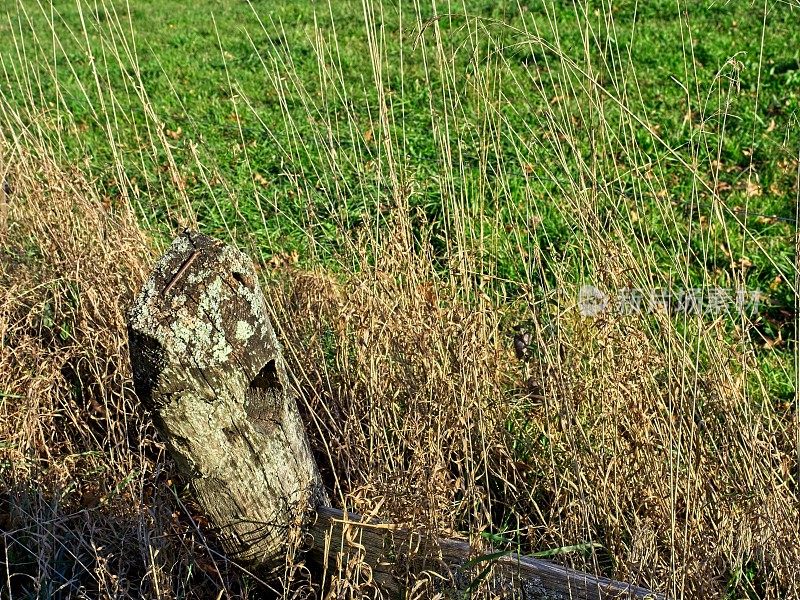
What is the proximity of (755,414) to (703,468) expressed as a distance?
0.21 metres

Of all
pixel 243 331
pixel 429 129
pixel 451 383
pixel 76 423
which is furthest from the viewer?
pixel 429 129

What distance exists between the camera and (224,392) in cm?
201

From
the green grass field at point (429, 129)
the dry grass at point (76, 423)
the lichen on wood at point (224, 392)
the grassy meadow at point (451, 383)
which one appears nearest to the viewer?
the lichen on wood at point (224, 392)

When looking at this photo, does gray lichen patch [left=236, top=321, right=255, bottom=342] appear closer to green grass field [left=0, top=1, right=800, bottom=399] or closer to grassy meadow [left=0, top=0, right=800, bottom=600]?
grassy meadow [left=0, top=0, right=800, bottom=600]

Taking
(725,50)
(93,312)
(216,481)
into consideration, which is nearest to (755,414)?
(216,481)

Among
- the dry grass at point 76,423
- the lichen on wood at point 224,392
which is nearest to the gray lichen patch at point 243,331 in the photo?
the lichen on wood at point 224,392

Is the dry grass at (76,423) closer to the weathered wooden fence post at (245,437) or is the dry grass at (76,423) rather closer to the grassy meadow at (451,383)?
the grassy meadow at (451,383)

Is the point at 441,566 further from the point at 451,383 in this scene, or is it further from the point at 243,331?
the point at 243,331

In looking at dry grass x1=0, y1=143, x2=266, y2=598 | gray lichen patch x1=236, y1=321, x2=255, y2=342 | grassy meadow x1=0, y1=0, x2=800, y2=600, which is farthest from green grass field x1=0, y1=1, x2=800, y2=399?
gray lichen patch x1=236, y1=321, x2=255, y2=342

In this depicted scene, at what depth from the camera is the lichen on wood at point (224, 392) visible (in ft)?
6.39

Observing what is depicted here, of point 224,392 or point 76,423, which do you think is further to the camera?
point 76,423

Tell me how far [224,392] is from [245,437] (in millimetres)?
144

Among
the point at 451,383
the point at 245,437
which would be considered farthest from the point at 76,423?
the point at 451,383

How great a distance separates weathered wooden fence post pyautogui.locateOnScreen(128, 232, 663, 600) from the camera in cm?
195
